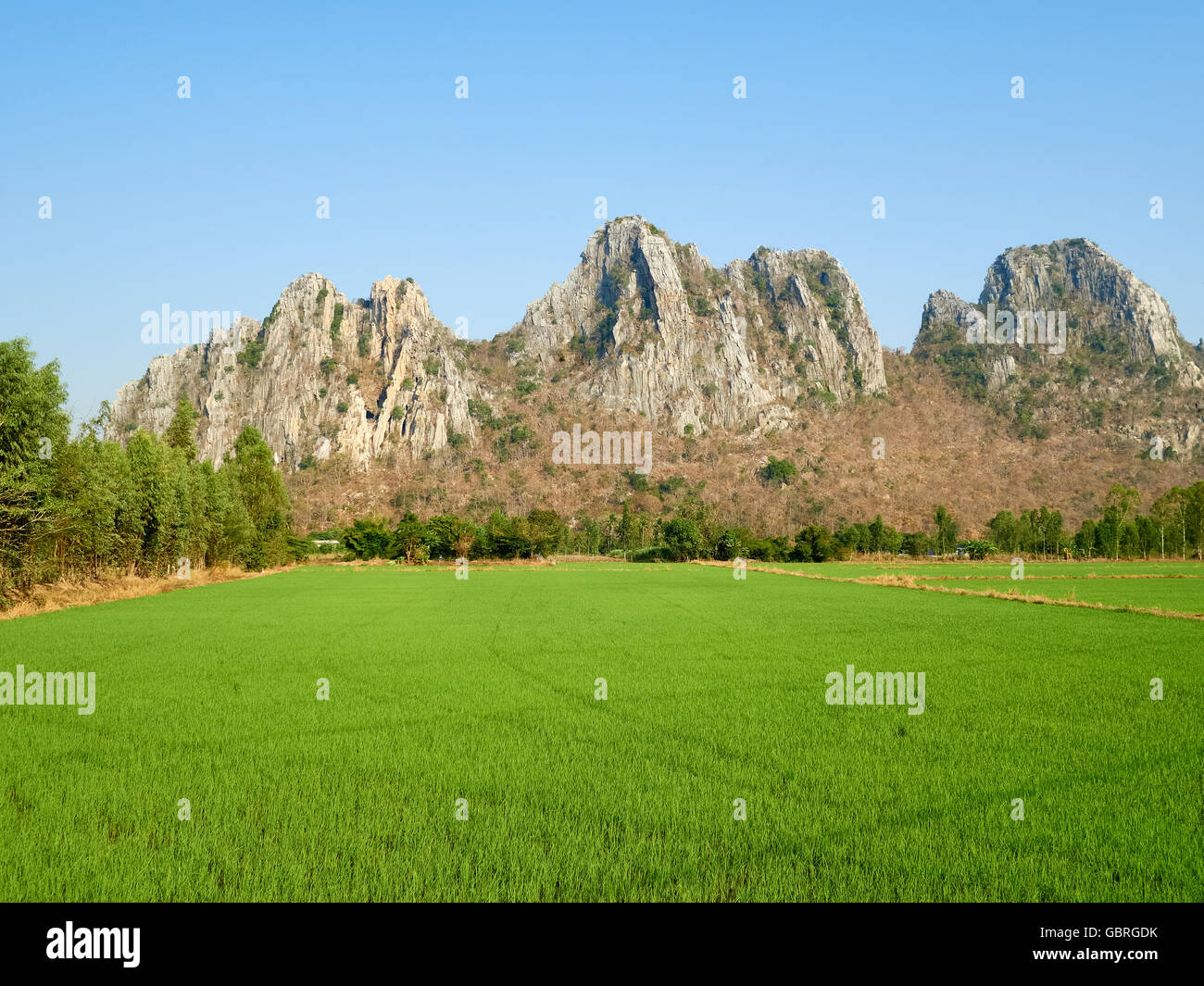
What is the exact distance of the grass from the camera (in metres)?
5.66

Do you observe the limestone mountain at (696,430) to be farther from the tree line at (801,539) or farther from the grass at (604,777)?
the grass at (604,777)

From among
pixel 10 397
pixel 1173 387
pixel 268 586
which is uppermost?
pixel 1173 387

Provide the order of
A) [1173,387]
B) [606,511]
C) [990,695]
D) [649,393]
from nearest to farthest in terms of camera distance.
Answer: [990,695], [606,511], [1173,387], [649,393]

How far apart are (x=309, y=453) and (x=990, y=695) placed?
573 ft

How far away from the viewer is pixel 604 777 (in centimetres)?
834

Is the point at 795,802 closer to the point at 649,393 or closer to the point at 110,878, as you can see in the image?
the point at 110,878

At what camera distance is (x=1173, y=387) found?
→ 564ft

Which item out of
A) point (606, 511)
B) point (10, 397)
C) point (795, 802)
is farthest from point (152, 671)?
point (606, 511)

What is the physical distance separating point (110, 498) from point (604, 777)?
119 feet

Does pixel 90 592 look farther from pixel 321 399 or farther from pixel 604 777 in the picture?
pixel 321 399
